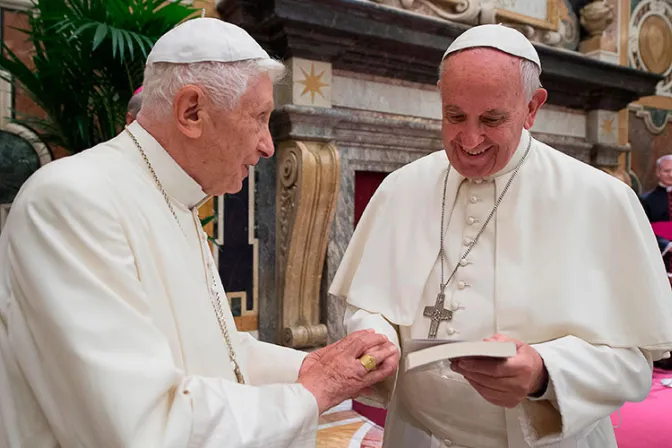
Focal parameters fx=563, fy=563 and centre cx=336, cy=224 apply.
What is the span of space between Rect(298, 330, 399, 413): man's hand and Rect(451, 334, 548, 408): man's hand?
8.1 inches

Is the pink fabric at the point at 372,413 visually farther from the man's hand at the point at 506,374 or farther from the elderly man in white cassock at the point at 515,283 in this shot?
the man's hand at the point at 506,374

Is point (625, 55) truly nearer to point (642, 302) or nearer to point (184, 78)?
point (642, 302)

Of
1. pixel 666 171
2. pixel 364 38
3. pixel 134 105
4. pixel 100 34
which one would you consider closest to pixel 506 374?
pixel 134 105

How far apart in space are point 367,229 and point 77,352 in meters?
1.20

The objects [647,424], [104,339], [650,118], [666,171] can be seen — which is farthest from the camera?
[650,118]

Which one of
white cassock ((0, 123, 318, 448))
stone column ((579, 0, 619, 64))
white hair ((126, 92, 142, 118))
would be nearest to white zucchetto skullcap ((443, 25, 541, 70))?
white cassock ((0, 123, 318, 448))

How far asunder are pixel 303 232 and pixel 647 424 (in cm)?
252

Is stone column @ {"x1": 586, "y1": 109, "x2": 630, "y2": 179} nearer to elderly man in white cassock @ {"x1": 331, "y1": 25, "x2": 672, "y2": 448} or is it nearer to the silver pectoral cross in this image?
elderly man in white cassock @ {"x1": 331, "y1": 25, "x2": 672, "y2": 448}

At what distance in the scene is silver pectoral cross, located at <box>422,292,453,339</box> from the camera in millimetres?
1717

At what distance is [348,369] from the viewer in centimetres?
147

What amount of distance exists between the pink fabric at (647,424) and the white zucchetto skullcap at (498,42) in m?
2.38

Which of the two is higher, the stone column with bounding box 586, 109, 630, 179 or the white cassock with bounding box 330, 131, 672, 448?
the stone column with bounding box 586, 109, 630, 179

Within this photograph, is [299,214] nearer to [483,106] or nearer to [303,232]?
[303,232]

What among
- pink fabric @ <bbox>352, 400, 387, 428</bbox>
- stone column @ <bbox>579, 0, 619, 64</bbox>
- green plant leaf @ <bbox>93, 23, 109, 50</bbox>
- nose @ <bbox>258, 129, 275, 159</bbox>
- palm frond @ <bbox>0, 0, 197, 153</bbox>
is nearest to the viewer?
nose @ <bbox>258, 129, 275, 159</bbox>
